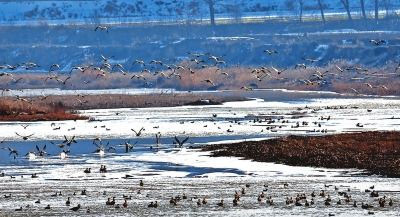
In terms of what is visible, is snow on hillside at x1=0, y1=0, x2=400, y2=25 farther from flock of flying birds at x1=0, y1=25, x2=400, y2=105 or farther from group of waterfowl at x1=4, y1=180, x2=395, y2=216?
group of waterfowl at x1=4, y1=180, x2=395, y2=216

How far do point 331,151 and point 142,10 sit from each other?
422 feet

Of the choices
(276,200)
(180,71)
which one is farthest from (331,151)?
(180,71)

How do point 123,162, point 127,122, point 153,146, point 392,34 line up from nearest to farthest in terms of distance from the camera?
point 123,162
point 153,146
point 127,122
point 392,34

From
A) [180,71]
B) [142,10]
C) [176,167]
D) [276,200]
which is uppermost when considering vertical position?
[142,10]

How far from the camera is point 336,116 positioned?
63.6 metres

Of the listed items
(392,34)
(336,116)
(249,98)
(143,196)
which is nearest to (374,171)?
(143,196)

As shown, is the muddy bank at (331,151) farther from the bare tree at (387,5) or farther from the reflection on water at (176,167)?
the bare tree at (387,5)

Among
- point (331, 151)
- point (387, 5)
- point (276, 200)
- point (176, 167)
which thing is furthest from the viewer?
point (387, 5)

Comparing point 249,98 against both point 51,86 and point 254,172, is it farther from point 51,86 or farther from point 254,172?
point 254,172

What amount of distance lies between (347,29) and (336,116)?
80.1m

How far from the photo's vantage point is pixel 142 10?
16650 centimetres

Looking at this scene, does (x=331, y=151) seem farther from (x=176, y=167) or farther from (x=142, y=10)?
(x=142, y=10)

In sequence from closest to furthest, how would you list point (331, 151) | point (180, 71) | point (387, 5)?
point (331, 151) → point (180, 71) → point (387, 5)

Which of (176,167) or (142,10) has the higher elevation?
(142,10)
